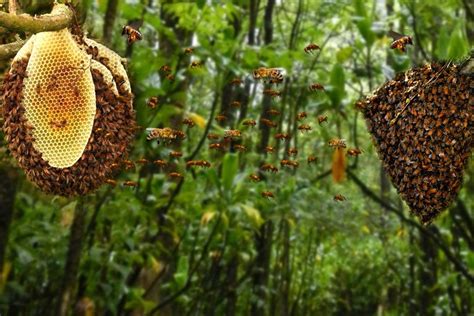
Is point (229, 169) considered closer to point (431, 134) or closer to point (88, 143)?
point (431, 134)

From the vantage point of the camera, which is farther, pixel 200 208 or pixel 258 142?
pixel 258 142

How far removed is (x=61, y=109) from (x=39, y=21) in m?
0.26

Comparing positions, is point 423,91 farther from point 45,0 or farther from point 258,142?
point 258,142

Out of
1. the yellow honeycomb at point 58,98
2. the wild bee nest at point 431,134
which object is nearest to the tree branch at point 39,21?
the yellow honeycomb at point 58,98

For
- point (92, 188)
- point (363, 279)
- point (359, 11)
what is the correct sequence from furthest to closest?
point (363, 279), point (359, 11), point (92, 188)

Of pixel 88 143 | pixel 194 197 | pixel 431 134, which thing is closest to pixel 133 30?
pixel 88 143

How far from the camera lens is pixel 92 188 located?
1.84 metres

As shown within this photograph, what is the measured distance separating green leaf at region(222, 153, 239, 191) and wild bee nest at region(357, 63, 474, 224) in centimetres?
387

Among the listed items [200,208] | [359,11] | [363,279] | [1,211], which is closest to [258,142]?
[200,208]

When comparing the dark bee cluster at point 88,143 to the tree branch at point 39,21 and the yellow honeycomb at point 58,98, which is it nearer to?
the yellow honeycomb at point 58,98

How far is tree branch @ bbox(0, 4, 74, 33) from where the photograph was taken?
1.36m

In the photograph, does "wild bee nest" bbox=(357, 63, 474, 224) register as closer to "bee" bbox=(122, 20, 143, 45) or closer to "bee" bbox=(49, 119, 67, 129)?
"bee" bbox=(122, 20, 143, 45)

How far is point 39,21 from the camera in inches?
56.7

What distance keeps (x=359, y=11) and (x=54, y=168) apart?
4.60 meters
